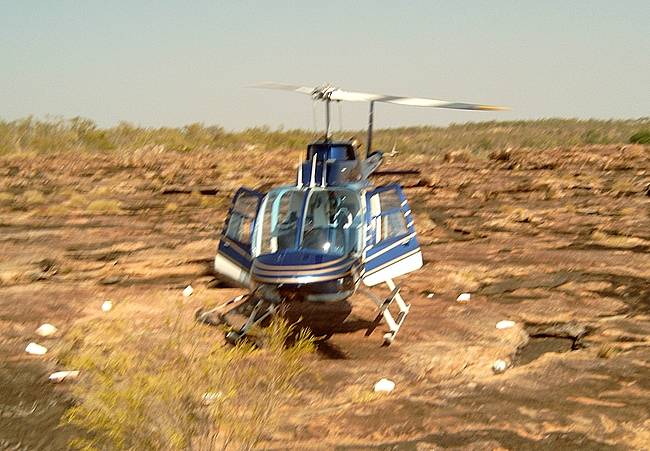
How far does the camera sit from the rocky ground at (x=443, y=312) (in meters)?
4.69

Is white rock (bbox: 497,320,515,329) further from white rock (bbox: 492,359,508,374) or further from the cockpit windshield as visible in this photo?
the cockpit windshield

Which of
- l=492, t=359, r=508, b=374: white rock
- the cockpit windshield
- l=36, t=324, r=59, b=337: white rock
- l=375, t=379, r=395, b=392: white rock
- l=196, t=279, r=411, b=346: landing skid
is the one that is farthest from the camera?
l=36, t=324, r=59, b=337: white rock

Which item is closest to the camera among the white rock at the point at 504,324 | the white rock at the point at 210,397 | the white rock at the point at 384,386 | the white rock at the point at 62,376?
the white rock at the point at 210,397

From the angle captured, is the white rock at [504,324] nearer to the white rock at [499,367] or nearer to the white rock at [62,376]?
the white rock at [499,367]

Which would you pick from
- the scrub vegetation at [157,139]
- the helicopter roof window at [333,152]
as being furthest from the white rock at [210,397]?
the scrub vegetation at [157,139]

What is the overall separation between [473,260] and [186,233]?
21.9 feet

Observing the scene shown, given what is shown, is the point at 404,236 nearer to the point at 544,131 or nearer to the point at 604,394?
the point at 604,394

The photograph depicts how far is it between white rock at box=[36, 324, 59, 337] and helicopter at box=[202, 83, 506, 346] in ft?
6.74

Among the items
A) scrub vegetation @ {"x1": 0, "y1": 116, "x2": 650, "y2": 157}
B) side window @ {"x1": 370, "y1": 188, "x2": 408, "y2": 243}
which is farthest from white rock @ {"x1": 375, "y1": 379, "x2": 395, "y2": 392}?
scrub vegetation @ {"x1": 0, "y1": 116, "x2": 650, "y2": 157}

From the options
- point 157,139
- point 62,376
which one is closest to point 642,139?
point 157,139

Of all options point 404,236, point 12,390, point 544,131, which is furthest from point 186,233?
point 544,131

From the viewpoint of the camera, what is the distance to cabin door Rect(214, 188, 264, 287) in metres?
7.00

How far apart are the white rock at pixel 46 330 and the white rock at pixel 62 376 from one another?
1346 mm

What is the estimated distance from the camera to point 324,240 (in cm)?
677
